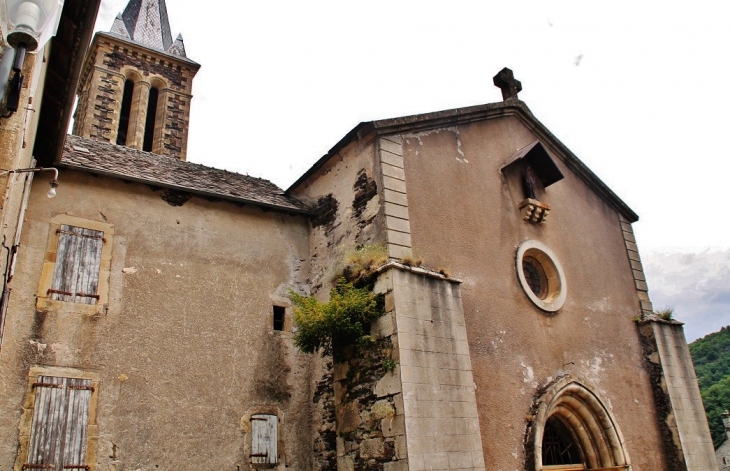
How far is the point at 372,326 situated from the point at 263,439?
2425mm

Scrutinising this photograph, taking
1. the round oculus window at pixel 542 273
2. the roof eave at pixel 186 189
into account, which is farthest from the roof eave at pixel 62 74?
the round oculus window at pixel 542 273

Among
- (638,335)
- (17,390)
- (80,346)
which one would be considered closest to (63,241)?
(80,346)

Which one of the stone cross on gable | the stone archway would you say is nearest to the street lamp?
the stone archway

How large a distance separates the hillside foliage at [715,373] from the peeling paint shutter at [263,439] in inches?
979

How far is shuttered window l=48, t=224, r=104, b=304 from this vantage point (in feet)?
27.1

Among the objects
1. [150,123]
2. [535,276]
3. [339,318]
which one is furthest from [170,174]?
[150,123]

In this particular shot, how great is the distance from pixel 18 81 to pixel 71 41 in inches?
102

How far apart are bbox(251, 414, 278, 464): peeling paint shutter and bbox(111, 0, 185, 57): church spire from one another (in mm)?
18460

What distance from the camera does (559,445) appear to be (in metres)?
10.4

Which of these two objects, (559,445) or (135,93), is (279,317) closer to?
(559,445)

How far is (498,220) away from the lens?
10.9 meters

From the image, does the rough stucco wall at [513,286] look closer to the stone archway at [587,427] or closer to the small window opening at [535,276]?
the stone archway at [587,427]

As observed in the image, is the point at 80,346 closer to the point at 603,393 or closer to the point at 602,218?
the point at 603,393

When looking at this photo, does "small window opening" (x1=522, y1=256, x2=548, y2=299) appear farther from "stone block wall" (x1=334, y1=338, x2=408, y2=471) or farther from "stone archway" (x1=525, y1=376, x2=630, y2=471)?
"stone block wall" (x1=334, y1=338, x2=408, y2=471)
